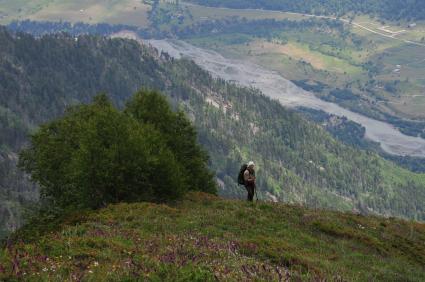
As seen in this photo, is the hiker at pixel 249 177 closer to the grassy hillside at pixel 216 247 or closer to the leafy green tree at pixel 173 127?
the grassy hillside at pixel 216 247

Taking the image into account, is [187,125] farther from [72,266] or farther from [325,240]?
[72,266]

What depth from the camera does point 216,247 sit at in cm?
2391

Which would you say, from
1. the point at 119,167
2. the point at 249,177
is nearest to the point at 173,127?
the point at 119,167

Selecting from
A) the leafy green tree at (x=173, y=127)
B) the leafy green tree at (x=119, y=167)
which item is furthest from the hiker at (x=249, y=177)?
the leafy green tree at (x=173, y=127)

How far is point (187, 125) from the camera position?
77.0m

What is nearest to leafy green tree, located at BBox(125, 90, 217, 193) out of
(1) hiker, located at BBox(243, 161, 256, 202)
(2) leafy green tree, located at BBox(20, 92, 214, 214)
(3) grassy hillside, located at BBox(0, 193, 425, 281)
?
(2) leafy green tree, located at BBox(20, 92, 214, 214)

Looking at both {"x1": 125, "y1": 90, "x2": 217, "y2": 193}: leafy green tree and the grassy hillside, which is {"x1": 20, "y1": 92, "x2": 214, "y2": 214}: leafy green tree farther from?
{"x1": 125, "y1": 90, "x2": 217, "y2": 193}: leafy green tree

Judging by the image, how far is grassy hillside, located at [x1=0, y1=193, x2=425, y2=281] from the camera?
57.3 ft

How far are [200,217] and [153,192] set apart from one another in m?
12.6

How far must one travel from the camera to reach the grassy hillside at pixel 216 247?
57.3 feet

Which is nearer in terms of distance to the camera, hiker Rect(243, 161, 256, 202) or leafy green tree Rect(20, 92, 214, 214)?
Result: hiker Rect(243, 161, 256, 202)

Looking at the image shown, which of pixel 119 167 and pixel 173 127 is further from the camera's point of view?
pixel 173 127

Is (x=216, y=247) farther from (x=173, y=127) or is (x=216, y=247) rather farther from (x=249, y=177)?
(x=173, y=127)

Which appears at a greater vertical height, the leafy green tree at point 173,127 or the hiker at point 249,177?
the hiker at point 249,177
